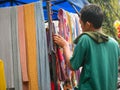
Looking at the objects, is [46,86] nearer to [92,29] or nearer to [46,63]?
[46,63]

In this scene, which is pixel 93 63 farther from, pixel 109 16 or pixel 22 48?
pixel 109 16

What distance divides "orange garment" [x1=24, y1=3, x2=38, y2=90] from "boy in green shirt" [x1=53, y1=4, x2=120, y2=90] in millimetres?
548

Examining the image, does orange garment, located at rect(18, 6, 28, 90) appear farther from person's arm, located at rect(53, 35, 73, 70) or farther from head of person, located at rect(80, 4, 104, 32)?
head of person, located at rect(80, 4, 104, 32)

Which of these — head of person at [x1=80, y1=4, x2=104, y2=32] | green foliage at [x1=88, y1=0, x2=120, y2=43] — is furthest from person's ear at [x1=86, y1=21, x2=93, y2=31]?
green foliage at [x1=88, y1=0, x2=120, y2=43]

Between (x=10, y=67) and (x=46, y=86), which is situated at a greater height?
(x=10, y=67)

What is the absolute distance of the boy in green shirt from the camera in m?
2.96

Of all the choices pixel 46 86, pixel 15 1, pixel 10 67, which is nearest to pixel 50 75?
pixel 46 86

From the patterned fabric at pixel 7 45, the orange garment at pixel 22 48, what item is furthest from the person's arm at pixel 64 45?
the patterned fabric at pixel 7 45

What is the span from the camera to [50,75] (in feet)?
12.0

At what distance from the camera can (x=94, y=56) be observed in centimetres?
300

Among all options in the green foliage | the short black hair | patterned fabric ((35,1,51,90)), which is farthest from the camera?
the green foliage

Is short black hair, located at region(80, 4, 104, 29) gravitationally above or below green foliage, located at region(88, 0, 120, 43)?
below

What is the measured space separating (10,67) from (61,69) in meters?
0.70

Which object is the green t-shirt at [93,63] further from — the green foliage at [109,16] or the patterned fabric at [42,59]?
the green foliage at [109,16]
